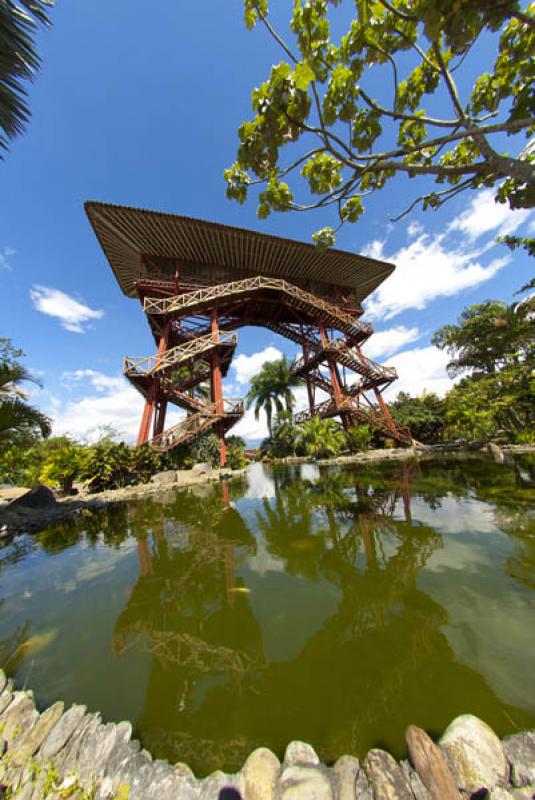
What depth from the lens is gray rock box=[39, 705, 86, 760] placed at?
5.51 ft

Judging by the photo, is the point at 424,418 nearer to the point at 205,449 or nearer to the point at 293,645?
the point at 205,449

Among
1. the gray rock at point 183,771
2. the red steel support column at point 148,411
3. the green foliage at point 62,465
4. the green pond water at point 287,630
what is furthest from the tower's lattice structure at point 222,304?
the gray rock at point 183,771

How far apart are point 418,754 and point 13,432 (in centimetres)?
964

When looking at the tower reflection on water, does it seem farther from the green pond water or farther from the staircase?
the staircase

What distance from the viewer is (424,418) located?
23391mm

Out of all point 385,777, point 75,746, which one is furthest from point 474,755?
point 75,746

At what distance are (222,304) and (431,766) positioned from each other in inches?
740

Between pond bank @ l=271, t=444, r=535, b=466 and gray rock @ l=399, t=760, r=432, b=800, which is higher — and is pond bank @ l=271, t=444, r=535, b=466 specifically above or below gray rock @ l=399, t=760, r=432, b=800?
above

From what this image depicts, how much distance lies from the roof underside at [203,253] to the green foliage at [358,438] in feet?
40.1

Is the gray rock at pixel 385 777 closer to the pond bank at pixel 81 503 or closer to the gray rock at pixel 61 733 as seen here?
the gray rock at pixel 61 733

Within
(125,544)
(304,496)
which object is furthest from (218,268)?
(125,544)

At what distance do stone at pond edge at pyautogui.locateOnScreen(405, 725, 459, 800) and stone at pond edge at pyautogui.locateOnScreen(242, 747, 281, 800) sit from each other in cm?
72

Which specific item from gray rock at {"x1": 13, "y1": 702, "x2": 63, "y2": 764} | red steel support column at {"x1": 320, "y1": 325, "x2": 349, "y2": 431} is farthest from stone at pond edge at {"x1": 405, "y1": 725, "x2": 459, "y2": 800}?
red steel support column at {"x1": 320, "y1": 325, "x2": 349, "y2": 431}

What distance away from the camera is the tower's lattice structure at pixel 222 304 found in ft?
50.3
